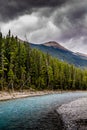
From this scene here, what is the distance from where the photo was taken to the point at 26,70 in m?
105

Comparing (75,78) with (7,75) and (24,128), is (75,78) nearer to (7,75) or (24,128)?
Answer: (7,75)

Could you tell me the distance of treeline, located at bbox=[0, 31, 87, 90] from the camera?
85850 mm

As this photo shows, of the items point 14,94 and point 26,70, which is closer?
point 14,94

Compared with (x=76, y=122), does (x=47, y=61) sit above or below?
above

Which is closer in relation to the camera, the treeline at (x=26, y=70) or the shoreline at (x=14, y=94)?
the shoreline at (x=14, y=94)

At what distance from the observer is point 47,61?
126m

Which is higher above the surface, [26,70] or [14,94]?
[26,70]

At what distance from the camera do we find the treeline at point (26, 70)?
85850 mm

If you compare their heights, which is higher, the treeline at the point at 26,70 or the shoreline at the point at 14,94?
the treeline at the point at 26,70

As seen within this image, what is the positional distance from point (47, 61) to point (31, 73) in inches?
833

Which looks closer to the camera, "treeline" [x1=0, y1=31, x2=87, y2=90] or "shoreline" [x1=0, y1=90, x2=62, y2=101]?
"shoreline" [x1=0, y1=90, x2=62, y2=101]

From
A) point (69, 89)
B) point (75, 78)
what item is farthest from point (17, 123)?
point (75, 78)

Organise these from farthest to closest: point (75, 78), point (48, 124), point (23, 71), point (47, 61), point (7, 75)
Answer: point (75, 78) → point (47, 61) → point (23, 71) → point (7, 75) → point (48, 124)

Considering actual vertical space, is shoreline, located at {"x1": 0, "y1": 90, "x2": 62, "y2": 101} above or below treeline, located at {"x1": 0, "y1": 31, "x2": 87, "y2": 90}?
below
